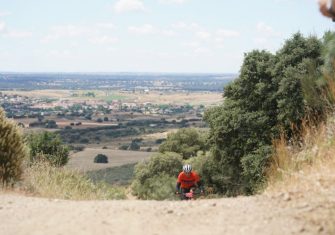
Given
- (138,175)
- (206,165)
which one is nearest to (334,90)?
(206,165)

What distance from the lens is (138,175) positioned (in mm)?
37094

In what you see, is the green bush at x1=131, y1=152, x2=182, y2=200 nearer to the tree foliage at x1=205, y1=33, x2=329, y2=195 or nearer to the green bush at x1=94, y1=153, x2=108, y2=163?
the tree foliage at x1=205, y1=33, x2=329, y2=195

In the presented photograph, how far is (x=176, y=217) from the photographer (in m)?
5.96

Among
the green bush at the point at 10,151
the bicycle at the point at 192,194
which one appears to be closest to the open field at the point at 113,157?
the bicycle at the point at 192,194

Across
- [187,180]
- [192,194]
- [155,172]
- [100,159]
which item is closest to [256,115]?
[187,180]

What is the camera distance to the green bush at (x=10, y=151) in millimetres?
10680

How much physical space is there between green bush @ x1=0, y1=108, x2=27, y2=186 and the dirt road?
3.70 m

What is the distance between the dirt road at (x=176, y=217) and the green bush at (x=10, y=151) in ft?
12.1

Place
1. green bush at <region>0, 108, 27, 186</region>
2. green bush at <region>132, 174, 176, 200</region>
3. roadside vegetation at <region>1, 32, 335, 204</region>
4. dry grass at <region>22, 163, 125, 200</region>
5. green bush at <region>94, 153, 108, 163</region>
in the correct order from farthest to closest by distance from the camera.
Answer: green bush at <region>94, 153, 108, 163</region> → green bush at <region>132, 174, 176, 200</region> → roadside vegetation at <region>1, 32, 335, 204</region> → green bush at <region>0, 108, 27, 186</region> → dry grass at <region>22, 163, 125, 200</region>

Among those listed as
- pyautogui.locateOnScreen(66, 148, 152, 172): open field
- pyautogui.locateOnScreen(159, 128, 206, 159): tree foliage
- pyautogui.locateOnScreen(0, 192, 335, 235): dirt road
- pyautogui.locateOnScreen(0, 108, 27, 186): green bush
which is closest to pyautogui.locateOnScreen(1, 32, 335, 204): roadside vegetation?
pyautogui.locateOnScreen(0, 108, 27, 186): green bush

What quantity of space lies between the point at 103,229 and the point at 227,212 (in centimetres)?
150

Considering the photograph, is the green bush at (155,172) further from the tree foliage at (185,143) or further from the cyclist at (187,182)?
the cyclist at (187,182)

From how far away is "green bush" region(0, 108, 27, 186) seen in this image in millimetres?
10680

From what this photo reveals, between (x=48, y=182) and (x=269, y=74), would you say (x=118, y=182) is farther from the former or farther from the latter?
(x=48, y=182)
